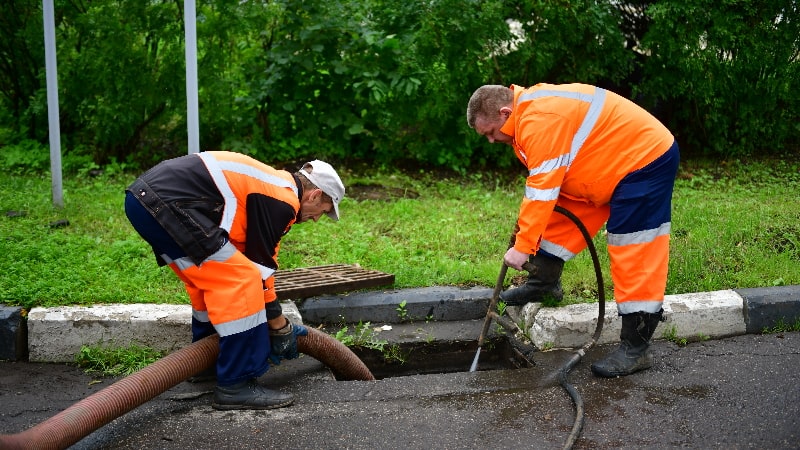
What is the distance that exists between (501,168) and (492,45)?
1316 millimetres

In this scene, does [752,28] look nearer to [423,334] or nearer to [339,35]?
[339,35]

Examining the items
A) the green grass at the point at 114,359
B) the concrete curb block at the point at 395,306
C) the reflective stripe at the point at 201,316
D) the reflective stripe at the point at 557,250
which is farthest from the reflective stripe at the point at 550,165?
the green grass at the point at 114,359

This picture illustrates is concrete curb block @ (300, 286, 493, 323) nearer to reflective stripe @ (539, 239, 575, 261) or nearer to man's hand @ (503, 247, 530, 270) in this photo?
reflective stripe @ (539, 239, 575, 261)

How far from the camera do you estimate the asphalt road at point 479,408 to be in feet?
12.5

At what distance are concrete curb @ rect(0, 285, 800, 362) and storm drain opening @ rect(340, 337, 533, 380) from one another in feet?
0.72

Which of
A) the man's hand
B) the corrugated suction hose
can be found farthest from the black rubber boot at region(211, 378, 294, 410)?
the man's hand

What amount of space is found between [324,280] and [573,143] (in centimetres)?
192

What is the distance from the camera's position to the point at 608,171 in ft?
14.7

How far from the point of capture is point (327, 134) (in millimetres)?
8508

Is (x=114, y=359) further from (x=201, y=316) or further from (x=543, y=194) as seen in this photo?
(x=543, y=194)

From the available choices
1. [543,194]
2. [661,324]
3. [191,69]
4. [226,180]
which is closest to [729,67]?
[661,324]

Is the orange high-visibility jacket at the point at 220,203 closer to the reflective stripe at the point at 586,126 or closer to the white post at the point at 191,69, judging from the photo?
the reflective stripe at the point at 586,126

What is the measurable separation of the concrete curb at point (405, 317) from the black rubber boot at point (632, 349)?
361mm

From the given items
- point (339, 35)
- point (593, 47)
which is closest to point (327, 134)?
point (339, 35)
